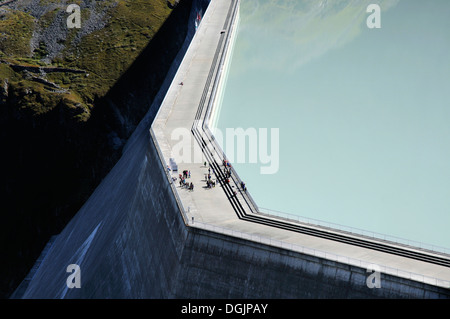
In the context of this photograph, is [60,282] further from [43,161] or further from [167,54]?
[167,54]

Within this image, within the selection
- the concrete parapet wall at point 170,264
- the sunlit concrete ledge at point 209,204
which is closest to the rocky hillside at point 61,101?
the sunlit concrete ledge at point 209,204

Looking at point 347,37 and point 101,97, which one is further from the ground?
point 347,37

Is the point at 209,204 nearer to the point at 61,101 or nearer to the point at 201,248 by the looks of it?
the point at 201,248

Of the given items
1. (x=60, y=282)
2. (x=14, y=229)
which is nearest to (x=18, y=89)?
(x=14, y=229)

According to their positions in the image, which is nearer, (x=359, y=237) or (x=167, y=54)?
(x=359, y=237)

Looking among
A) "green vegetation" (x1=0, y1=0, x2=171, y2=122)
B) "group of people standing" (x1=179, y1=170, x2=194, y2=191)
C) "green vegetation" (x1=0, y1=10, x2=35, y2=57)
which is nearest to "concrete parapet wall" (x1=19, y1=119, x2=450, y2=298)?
"group of people standing" (x1=179, y1=170, x2=194, y2=191)
